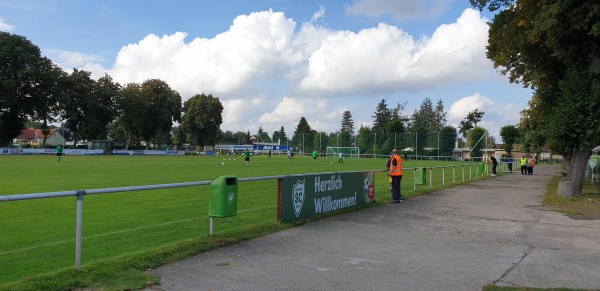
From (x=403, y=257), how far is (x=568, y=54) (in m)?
14.3

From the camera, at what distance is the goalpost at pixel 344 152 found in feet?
289

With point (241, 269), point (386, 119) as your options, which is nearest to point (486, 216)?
point (241, 269)

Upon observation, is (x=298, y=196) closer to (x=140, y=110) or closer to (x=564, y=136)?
(x=564, y=136)

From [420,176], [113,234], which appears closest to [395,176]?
[420,176]

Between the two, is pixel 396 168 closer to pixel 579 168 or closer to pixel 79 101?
pixel 579 168

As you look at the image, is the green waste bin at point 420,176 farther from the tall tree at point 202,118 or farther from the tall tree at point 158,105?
the tall tree at point 202,118

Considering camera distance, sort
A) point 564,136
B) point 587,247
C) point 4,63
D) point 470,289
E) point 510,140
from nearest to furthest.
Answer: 1. point 470,289
2. point 587,247
3. point 564,136
4. point 4,63
5. point 510,140

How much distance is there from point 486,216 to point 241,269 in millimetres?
8314

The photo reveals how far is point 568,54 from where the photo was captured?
56.2ft

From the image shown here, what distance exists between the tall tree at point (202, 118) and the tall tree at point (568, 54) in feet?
259

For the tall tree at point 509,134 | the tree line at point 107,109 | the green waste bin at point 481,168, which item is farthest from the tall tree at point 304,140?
the green waste bin at point 481,168

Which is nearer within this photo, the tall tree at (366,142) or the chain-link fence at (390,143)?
the chain-link fence at (390,143)

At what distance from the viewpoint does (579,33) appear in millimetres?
16625

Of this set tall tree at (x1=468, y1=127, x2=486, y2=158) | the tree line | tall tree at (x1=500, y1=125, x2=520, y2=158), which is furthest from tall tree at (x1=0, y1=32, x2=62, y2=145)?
tall tree at (x1=500, y1=125, x2=520, y2=158)
